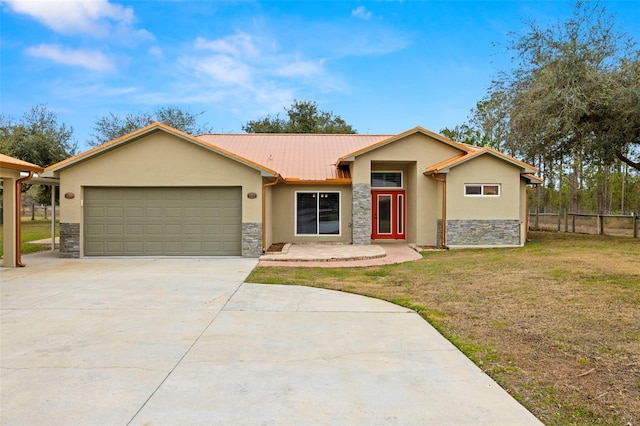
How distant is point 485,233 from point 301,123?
1054 inches

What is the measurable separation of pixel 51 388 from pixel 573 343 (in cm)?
542

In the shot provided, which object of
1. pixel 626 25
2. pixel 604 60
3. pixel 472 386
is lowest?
pixel 472 386

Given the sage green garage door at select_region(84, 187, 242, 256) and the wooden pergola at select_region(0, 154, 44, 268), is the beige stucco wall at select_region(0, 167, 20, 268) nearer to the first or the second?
the wooden pergola at select_region(0, 154, 44, 268)

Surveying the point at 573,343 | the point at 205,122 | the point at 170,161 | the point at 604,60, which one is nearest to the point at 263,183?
the point at 170,161

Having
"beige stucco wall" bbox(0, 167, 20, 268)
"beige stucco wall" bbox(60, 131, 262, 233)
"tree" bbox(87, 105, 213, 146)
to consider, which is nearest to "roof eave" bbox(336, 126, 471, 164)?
"beige stucco wall" bbox(60, 131, 262, 233)

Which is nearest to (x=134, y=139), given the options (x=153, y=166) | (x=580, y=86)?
(x=153, y=166)

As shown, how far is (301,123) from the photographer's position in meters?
39.6

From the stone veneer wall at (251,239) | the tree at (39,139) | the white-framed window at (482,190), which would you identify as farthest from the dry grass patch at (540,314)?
the tree at (39,139)

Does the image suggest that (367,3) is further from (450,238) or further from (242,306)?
(242,306)

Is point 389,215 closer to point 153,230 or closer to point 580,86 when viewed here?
point 580,86

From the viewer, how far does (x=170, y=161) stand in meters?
13.6

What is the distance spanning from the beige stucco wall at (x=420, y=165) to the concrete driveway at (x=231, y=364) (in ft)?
29.9

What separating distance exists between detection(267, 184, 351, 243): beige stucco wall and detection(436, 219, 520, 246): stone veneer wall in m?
3.95

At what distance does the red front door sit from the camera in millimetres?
17859
